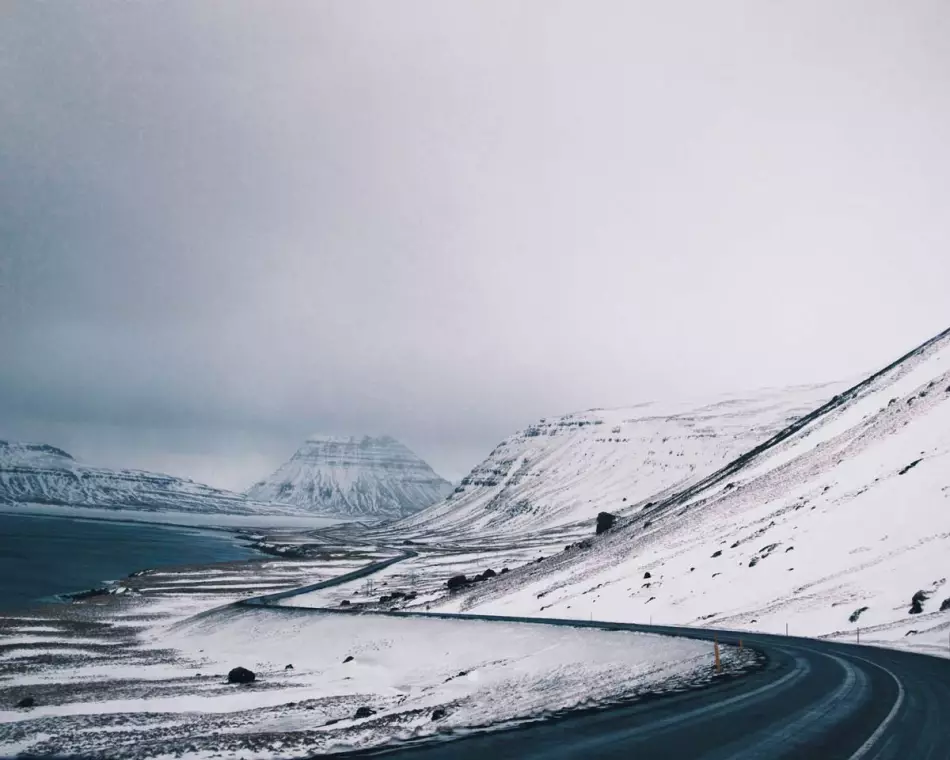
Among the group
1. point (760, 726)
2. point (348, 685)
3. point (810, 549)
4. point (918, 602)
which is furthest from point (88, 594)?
point (760, 726)

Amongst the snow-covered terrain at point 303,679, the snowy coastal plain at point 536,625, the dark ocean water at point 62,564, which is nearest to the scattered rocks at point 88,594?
the dark ocean water at point 62,564

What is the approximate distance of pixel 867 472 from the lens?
2771 inches

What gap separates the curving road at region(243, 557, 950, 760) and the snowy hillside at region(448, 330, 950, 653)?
14.4 m

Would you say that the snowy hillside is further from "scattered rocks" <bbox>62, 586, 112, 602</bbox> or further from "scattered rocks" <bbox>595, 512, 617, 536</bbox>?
"scattered rocks" <bbox>62, 586, 112, 602</bbox>

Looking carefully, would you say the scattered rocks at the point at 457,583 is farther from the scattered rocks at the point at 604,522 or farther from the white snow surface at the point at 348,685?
the white snow surface at the point at 348,685

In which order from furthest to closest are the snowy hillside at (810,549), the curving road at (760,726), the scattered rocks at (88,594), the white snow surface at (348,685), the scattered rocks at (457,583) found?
1. the scattered rocks at (88,594)
2. the scattered rocks at (457,583)
3. the snowy hillside at (810,549)
4. the white snow surface at (348,685)
5. the curving road at (760,726)

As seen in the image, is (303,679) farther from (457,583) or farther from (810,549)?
(457,583)

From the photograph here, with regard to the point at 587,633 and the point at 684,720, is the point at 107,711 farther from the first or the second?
the point at 684,720

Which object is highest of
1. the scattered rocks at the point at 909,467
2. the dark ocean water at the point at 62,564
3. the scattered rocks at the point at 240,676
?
the scattered rocks at the point at 909,467

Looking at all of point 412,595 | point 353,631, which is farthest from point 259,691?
point 412,595

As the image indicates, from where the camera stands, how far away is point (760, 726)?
1691 cm

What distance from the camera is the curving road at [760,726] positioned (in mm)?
14750

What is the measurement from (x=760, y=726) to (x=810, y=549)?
4543 cm

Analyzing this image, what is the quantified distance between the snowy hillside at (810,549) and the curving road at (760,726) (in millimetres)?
14443
